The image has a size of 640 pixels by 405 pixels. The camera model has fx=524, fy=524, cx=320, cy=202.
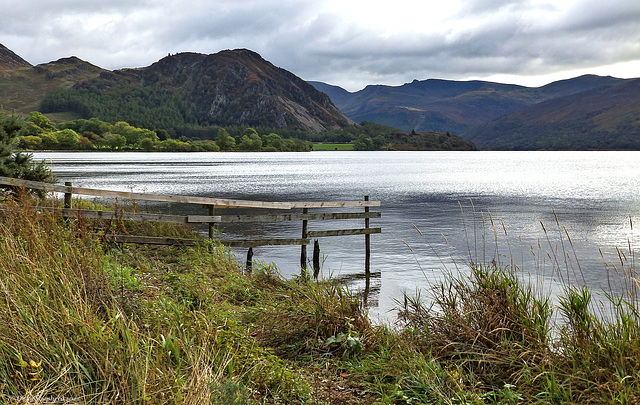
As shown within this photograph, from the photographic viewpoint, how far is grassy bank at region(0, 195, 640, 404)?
14.5 feet

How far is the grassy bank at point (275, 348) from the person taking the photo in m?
4.43

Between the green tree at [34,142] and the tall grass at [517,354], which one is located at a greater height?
the green tree at [34,142]

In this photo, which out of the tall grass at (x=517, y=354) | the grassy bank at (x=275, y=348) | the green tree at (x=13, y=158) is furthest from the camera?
the green tree at (x=13, y=158)

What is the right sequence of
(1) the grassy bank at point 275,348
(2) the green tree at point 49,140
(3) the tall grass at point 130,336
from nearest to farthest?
(3) the tall grass at point 130,336 → (1) the grassy bank at point 275,348 → (2) the green tree at point 49,140

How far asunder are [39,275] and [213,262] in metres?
6.66

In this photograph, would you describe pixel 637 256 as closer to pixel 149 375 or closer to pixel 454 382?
pixel 454 382

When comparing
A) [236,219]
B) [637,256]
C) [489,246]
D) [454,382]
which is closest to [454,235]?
[489,246]

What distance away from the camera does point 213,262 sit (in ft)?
41.2

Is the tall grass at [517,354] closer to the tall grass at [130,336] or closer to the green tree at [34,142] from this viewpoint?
the tall grass at [130,336]

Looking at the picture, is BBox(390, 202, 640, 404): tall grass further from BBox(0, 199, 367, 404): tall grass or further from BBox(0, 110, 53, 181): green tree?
BBox(0, 110, 53, 181): green tree

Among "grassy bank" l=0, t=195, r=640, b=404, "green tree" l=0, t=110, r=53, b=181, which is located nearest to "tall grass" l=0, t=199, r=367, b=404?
"grassy bank" l=0, t=195, r=640, b=404

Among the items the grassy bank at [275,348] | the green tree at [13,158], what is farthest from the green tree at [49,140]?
the grassy bank at [275,348]

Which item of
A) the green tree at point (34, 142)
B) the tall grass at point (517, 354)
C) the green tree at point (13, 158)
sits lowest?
the tall grass at point (517, 354)

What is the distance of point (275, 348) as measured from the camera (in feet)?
24.2
